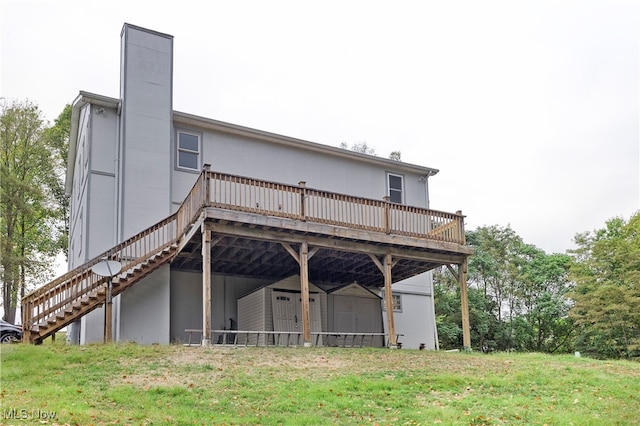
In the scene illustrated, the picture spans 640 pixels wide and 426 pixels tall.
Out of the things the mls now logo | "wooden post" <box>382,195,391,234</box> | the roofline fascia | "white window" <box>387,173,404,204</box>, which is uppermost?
the roofline fascia

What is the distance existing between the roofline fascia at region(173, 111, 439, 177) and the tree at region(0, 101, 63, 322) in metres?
12.8

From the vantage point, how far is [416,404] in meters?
11.6

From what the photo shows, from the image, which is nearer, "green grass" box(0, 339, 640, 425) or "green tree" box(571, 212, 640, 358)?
"green grass" box(0, 339, 640, 425)

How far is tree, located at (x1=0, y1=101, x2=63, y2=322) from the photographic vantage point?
104 ft

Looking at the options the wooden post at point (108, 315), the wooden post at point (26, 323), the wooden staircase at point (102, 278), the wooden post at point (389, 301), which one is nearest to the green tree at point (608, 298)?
the wooden post at point (389, 301)

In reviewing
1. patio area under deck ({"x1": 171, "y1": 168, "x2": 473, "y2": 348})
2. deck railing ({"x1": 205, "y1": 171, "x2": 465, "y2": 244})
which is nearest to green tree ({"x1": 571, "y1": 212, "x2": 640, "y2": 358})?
patio area under deck ({"x1": 171, "y1": 168, "x2": 473, "y2": 348})

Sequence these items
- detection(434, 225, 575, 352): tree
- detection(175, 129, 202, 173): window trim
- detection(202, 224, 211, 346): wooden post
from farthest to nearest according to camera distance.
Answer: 1. detection(434, 225, 575, 352): tree
2. detection(175, 129, 202, 173): window trim
3. detection(202, 224, 211, 346): wooden post

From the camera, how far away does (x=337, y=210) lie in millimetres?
19500

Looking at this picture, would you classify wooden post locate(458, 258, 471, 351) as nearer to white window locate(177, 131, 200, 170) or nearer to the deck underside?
the deck underside

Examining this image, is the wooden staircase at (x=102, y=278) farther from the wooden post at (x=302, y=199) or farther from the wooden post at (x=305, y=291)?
the wooden post at (x=305, y=291)

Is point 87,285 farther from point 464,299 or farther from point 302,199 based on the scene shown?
point 464,299

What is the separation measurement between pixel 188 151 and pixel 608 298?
2084 cm

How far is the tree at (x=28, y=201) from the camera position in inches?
1249

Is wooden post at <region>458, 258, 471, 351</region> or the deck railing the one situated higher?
the deck railing
